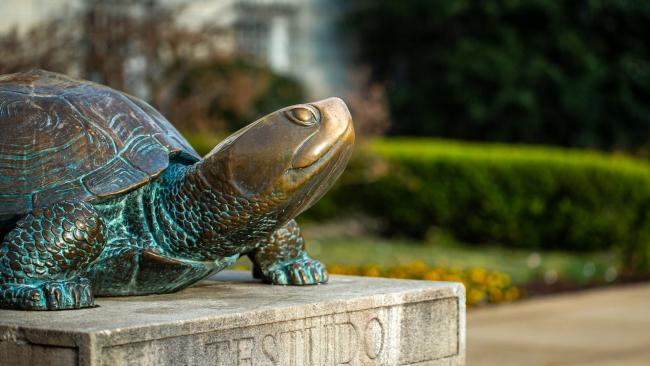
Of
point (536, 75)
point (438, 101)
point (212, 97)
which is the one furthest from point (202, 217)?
point (438, 101)

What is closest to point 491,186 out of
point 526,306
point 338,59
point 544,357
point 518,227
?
point 518,227

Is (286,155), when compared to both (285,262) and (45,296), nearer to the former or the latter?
(285,262)

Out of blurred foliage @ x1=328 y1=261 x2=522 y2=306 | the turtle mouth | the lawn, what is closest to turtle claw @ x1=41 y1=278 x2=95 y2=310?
the turtle mouth

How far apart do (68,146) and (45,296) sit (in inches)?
22.0

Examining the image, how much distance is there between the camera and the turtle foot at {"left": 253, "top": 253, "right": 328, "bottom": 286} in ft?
14.5

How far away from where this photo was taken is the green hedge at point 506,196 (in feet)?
41.0

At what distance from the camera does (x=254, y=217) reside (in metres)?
3.87

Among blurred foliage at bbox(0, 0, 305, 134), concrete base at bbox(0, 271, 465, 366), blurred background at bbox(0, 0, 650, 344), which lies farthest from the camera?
blurred background at bbox(0, 0, 650, 344)

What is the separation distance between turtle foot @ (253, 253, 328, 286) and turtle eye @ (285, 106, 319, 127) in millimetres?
826

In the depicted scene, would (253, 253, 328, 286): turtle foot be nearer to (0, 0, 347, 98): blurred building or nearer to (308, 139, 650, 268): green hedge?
(308, 139, 650, 268): green hedge

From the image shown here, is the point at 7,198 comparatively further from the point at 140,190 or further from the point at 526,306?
the point at 526,306

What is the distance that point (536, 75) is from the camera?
1875 cm

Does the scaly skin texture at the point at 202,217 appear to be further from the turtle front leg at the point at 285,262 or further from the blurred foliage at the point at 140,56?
the blurred foliage at the point at 140,56

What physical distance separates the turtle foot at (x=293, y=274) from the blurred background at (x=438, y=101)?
181 inches
